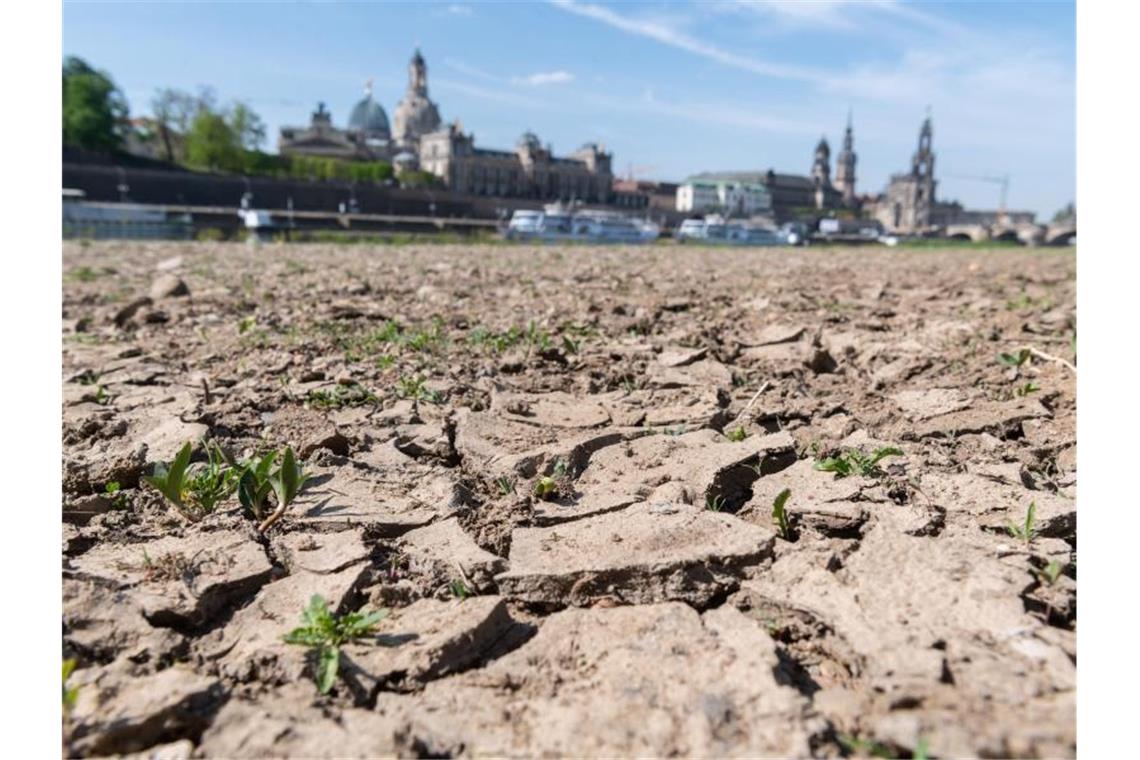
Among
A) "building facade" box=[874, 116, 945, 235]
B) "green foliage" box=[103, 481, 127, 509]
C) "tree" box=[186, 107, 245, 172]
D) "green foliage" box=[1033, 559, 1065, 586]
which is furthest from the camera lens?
"building facade" box=[874, 116, 945, 235]

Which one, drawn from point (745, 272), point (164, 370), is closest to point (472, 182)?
point (745, 272)

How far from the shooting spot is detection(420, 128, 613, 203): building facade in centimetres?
8712

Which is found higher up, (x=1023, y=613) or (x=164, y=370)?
(x=164, y=370)

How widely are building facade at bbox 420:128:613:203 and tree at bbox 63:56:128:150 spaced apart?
32.3 meters

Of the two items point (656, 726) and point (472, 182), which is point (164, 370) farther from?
point (472, 182)

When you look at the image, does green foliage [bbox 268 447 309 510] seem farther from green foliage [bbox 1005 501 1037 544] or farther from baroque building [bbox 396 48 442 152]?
baroque building [bbox 396 48 442 152]

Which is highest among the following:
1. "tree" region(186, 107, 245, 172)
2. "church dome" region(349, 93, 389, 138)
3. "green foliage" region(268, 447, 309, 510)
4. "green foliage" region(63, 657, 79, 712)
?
"church dome" region(349, 93, 389, 138)

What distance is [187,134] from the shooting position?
209 feet

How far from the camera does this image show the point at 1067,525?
202 cm

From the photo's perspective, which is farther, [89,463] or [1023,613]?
[89,463]

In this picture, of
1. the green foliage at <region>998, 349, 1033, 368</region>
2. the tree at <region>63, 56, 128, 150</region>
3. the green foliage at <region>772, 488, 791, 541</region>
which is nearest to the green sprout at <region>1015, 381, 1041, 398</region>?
the green foliage at <region>998, 349, 1033, 368</region>

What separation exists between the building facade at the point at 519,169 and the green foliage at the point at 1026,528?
8363 cm
